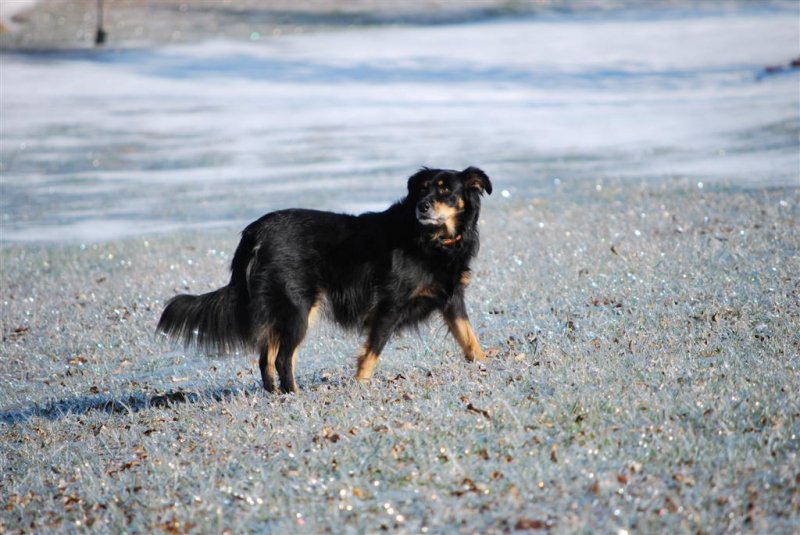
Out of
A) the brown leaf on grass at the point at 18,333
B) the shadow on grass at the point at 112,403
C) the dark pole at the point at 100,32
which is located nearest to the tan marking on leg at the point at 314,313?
the shadow on grass at the point at 112,403

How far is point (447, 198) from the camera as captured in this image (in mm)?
7242

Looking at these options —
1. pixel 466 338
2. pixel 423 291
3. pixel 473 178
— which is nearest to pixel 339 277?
pixel 423 291

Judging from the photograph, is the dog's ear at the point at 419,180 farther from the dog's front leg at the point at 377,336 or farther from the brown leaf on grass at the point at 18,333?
the brown leaf on grass at the point at 18,333

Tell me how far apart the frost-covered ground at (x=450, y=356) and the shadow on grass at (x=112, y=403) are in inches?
1.5

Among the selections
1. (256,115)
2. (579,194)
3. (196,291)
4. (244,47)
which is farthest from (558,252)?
(244,47)

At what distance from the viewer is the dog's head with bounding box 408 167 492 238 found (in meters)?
7.17

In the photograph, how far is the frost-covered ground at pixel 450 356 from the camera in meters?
4.86

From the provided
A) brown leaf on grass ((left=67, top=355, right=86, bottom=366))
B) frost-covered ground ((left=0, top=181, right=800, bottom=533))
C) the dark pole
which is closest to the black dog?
frost-covered ground ((left=0, top=181, right=800, bottom=533))

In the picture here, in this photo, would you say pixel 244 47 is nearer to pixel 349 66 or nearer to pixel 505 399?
pixel 349 66

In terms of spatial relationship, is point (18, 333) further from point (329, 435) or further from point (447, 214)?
point (329, 435)

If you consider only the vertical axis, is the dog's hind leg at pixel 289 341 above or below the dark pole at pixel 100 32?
below

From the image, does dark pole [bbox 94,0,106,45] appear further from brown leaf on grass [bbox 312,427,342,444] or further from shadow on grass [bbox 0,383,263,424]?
brown leaf on grass [bbox 312,427,342,444]


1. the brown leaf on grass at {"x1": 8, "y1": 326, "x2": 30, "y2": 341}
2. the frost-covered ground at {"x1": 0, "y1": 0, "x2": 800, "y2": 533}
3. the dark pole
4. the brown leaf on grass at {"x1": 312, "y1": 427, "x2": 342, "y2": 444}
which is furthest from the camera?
the dark pole

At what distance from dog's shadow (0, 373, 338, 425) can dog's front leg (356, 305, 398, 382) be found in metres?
0.42
